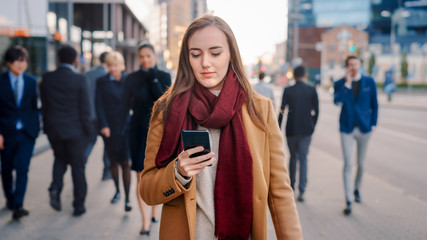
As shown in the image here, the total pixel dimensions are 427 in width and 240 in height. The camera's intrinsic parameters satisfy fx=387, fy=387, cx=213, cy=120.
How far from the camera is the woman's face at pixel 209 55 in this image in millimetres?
1854

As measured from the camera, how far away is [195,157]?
5.23ft

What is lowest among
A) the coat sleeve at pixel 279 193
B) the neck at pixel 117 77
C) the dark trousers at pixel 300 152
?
the dark trousers at pixel 300 152

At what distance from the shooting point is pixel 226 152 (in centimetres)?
184

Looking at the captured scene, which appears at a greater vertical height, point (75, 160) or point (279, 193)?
point (279, 193)

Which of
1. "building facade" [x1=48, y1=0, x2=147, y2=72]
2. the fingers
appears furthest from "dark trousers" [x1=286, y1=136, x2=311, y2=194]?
"building facade" [x1=48, y1=0, x2=147, y2=72]

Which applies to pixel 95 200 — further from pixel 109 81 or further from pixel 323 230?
pixel 323 230

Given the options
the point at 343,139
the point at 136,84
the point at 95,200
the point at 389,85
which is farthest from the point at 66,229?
the point at 389,85

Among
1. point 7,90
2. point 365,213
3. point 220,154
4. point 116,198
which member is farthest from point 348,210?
point 7,90

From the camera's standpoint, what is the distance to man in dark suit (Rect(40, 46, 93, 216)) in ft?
16.1

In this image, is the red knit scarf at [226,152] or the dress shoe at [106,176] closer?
the red knit scarf at [226,152]

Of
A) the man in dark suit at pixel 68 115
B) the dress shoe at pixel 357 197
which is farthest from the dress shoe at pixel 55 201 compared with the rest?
the dress shoe at pixel 357 197

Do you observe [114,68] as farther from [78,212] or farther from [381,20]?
[381,20]

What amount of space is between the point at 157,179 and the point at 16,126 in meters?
3.83

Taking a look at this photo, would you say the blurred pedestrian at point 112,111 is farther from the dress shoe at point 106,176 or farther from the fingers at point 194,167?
the fingers at point 194,167
